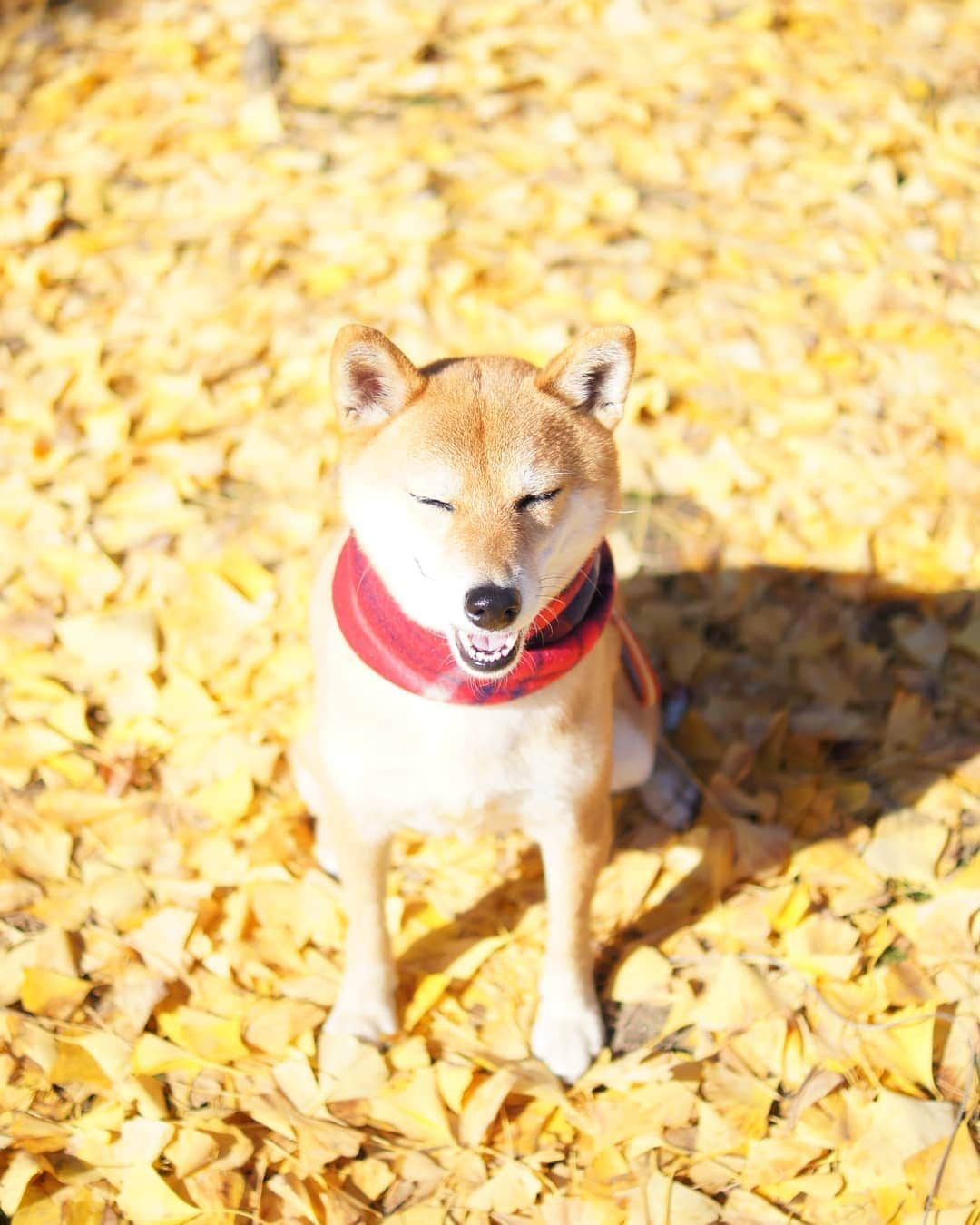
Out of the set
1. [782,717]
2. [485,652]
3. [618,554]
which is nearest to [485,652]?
[485,652]

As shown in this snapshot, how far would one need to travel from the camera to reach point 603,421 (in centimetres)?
220

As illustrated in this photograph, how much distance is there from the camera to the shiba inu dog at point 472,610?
201 cm

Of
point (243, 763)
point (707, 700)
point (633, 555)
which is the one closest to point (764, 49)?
point (633, 555)

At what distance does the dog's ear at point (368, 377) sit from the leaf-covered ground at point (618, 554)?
1.20 meters

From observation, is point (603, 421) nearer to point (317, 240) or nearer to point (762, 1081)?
point (762, 1081)

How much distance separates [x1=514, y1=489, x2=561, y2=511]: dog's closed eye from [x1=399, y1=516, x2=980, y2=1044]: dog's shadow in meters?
1.22

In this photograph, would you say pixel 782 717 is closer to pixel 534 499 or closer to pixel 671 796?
pixel 671 796

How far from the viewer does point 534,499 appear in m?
2.04

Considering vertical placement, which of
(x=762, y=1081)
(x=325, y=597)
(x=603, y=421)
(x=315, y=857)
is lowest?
(x=762, y=1081)

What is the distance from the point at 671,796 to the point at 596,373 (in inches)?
52.2

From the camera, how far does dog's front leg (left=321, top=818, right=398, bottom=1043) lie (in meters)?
2.46

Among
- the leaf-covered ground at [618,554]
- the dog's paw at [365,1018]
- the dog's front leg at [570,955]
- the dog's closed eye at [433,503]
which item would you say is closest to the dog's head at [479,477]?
the dog's closed eye at [433,503]

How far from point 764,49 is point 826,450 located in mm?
2147

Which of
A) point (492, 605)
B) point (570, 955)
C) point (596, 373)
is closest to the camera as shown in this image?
point (492, 605)
